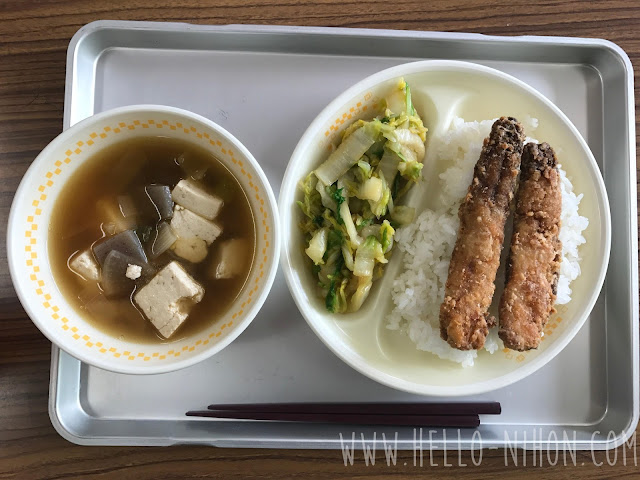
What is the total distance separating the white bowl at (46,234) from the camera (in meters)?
1.40

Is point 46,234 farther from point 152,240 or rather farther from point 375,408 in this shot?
point 375,408

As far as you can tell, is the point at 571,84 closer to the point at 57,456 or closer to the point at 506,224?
the point at 506,224

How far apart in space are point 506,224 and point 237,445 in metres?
1.11

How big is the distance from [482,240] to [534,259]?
0.17 m

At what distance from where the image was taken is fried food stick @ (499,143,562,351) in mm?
1640

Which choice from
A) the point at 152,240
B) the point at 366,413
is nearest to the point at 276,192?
the point at 152,240

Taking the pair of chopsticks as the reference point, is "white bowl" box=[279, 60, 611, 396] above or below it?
above

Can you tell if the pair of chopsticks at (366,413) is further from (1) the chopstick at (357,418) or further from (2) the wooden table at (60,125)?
(2) the wooden table at (60,125)

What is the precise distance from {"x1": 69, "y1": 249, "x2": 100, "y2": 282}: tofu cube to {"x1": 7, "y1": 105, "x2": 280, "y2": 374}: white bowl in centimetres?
7

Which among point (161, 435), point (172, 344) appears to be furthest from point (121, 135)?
point (161, 435)

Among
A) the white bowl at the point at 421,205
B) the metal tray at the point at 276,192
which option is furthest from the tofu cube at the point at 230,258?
the metal tray at the point at 276,192

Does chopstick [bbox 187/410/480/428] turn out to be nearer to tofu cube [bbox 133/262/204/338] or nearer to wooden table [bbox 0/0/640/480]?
wooden table [bbox 0/0/640/480]

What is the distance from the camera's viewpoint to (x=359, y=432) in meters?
1.83

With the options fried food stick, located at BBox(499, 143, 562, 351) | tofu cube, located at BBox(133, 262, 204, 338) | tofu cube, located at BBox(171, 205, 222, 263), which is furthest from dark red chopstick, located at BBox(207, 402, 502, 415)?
tofu cube, located at BBox(171, 205, 222, 263)
